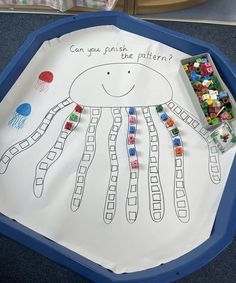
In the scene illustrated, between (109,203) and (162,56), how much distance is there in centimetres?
43

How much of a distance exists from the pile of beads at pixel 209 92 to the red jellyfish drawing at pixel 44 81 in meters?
0.35

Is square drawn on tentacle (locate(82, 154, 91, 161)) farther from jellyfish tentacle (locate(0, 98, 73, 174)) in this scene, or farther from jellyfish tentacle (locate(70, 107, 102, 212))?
jellyfish tentacle (locate(0, 98, 73, 174))

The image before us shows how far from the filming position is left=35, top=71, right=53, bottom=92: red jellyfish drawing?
0.87 metres

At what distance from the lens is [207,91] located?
849 mm

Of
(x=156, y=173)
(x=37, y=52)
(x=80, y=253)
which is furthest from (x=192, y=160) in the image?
(x=37, y=52)

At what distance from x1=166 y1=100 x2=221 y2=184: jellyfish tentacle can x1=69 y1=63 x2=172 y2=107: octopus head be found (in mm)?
35

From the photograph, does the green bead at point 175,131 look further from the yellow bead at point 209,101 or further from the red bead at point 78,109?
the red bead at point 78,109

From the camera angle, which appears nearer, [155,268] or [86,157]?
[155,268]

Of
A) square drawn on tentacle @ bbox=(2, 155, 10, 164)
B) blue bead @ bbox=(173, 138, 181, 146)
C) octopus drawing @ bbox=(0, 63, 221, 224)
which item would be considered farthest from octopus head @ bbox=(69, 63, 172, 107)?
square drawn on tentacle @ bbox=(2, 155, 10, 164)

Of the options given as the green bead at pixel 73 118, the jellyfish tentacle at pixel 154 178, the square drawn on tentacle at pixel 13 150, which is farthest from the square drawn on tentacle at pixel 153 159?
the square drawn on tentacle at pixel 13 150

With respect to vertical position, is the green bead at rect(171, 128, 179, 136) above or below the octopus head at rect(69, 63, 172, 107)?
below

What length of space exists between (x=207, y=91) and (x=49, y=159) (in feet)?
1.37

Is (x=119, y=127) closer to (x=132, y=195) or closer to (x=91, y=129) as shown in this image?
(x=91, y=129)

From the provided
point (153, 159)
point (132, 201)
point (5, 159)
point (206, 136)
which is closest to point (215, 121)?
point (206, 136)
